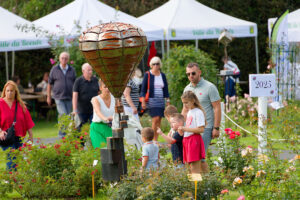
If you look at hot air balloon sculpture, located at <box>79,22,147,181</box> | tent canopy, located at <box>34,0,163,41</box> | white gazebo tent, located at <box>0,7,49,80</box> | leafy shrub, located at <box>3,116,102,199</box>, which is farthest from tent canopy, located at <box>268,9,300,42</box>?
hot air balloon sculpture, located at <box>79,22,147,181</box>

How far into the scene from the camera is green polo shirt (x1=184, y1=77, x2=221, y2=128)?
7.08 m

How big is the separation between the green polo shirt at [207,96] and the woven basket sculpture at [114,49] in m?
2.31

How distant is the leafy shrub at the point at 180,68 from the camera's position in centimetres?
1452

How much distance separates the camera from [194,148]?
6.71 meters

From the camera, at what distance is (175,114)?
7051 mm

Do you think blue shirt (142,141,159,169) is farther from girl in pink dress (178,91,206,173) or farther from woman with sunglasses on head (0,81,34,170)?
woman with sunglasses on head (0,81,34,170)

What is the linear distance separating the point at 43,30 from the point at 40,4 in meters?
6.79

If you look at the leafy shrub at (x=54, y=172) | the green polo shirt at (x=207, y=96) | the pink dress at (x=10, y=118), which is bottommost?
the leafy shrub at (x=54, y=172)

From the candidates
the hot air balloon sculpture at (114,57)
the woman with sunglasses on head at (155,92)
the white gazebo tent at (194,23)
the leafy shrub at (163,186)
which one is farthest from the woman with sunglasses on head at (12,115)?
the white gazebo tent at (194,23)

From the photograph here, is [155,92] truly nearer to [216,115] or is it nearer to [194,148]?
[216,115]

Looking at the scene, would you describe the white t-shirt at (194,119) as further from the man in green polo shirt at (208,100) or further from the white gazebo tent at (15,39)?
the white gazebo tent at (15,39)

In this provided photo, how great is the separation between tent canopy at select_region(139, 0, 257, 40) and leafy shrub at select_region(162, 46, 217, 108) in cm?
122

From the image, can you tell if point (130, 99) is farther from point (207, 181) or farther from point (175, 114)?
point (207, 181)

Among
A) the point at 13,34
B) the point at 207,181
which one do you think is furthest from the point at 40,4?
the point at 207,181
